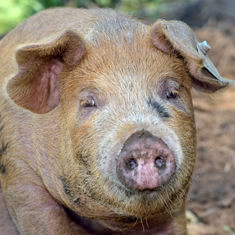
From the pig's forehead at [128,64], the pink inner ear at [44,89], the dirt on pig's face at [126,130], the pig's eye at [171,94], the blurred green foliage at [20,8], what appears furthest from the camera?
the blurred green foliage at [20,8]

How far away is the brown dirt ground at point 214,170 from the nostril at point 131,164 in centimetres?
148

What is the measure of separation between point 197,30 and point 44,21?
248 inches

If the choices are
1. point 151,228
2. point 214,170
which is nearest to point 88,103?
point 151,228

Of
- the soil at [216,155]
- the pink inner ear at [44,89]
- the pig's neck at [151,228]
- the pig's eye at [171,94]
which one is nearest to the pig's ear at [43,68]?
the pink inner ear at [44,89]

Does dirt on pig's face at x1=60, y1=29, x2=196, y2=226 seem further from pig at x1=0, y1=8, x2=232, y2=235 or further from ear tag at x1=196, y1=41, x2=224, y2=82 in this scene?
ear tag at x1=196, y1=41, x2=224, y2=82

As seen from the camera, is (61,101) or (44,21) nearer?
(61,101)

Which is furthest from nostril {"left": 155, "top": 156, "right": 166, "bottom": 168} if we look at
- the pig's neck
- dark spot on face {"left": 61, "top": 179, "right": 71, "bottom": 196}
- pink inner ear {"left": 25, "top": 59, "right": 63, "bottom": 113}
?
the pig's neck

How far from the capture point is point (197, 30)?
32.8 ft

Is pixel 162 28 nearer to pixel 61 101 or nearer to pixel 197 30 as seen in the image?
pixel 61 101

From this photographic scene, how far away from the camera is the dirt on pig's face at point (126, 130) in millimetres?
2938

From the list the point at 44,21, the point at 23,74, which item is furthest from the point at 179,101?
the point at 44,21

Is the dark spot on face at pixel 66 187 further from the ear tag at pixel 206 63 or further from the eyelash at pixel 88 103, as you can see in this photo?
the ear tag at pixel 206 63

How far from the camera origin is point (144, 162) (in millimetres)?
2830

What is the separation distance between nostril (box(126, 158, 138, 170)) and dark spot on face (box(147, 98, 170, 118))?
1.90 ft
